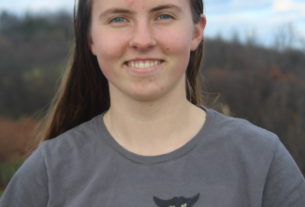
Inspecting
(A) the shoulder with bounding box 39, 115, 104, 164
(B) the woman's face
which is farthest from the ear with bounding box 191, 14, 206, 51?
(A) the shoulder with bounding box 39, 115, 104, 164

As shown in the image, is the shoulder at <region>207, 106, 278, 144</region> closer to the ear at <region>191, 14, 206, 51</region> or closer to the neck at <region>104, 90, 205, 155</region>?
→ the neck at <region>104, 90, 205, 155</region>

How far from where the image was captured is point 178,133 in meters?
1.93

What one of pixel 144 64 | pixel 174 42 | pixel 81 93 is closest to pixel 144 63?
pixel 144 64

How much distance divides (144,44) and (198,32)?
39cm

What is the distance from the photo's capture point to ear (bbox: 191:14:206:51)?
2.02 m

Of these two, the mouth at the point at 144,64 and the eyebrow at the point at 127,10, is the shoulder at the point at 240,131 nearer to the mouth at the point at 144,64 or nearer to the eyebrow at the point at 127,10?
the mouth at the point at 144,64

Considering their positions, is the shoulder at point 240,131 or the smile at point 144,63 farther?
the shoulder at point 240,131

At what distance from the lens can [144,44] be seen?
1726mm

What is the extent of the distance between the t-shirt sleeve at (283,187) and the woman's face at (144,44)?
18.5 inches

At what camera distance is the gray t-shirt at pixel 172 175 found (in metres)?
1.76

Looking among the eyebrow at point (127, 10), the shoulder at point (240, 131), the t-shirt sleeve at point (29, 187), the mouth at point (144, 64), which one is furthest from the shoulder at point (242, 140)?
the t-shirt sleeve at point (29, 187)

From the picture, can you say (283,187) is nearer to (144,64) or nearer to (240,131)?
(240,131)

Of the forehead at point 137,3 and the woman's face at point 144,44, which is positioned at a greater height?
the forehead at point 137,3

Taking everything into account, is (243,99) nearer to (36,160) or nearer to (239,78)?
(239,78)
